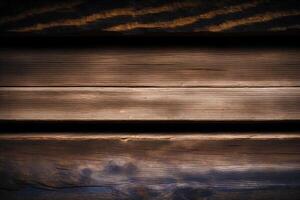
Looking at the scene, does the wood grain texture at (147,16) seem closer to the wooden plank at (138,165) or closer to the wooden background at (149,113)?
the wooden background at (149,113)

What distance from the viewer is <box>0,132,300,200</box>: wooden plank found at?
0.61m

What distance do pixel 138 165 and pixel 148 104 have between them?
0.42ft

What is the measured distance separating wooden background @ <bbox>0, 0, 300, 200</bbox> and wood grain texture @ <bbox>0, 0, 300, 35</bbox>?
0.11 ft

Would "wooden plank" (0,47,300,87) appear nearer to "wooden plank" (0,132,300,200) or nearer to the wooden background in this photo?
the wooden background

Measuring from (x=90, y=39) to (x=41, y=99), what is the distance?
0.52 feet

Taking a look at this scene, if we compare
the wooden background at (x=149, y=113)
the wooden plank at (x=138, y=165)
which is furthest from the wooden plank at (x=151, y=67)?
the wooden plank at (x=138, y=165)

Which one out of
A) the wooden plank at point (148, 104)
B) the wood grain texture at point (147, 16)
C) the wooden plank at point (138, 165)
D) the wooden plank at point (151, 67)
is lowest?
the wooden plank at point (138, 165)

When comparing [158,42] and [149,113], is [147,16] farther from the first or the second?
[149,113]

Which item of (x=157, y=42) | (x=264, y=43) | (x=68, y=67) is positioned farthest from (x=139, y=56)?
(x=264, y=43)

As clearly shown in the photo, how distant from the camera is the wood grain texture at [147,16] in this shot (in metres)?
0.57

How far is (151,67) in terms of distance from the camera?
2.00 feet

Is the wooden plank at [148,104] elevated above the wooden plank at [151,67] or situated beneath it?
situated beneath

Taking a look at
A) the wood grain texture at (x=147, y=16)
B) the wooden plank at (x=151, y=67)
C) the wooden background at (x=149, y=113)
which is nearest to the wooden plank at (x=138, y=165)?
the wooden background at (x=149, y=113)

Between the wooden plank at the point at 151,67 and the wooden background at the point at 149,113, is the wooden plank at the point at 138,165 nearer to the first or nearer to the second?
the wooden background at the point at 149,113
